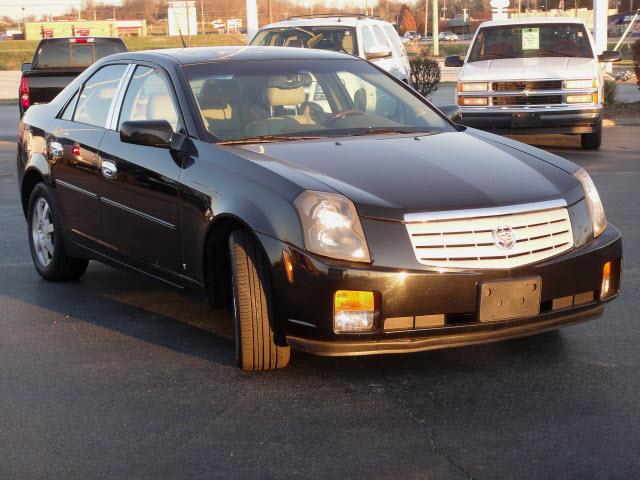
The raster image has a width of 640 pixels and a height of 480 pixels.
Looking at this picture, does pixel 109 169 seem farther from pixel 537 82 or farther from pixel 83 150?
pixel 537 82

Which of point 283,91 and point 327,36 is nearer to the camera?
point 283,91

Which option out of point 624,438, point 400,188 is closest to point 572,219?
point 400,188

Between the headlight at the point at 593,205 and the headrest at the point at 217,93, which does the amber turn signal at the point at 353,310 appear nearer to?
the headlight at the point at 593,205

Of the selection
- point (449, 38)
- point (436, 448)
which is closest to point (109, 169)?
point (436, 448)

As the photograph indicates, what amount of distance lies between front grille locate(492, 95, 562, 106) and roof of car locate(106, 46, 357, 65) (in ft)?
28.2

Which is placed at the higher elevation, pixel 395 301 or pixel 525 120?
pixel 395 301

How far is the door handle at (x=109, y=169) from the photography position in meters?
6.60

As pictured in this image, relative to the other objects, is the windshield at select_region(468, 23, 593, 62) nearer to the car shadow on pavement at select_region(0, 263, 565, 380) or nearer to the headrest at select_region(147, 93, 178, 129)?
the car shadow on pavement at select_region(0, 263, 565, 380)

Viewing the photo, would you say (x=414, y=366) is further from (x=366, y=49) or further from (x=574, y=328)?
(x=366, y=49)

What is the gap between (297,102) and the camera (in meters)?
6.58

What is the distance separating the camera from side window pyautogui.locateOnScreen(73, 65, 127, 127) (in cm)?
714

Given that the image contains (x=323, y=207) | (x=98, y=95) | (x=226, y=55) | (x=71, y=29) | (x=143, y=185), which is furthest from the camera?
(x=71, y=29)

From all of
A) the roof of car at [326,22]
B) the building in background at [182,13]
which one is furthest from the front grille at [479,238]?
the building in background at [182,13]

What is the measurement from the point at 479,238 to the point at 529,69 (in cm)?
1100
